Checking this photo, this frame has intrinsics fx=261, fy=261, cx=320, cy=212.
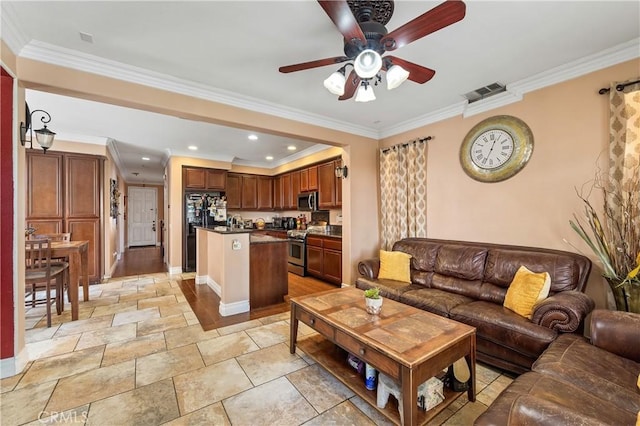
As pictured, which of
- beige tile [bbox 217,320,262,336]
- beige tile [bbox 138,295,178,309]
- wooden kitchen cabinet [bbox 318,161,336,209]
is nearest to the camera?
beige tile [bbox 217,320,262,336]

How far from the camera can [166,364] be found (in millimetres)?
2273

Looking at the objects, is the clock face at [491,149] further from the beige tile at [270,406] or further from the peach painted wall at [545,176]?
the beige tile at [270,406]

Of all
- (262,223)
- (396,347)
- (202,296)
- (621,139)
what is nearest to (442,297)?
(396,347)

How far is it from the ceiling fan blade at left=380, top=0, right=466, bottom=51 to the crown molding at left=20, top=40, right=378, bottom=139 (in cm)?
199

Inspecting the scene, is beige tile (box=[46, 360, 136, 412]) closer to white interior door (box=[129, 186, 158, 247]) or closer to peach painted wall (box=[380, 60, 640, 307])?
peach painted wall (box=[380, 60, 640, 307])

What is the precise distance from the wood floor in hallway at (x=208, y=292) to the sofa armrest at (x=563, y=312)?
2725 mm

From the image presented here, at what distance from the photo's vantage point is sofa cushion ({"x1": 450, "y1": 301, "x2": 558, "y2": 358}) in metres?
1.95

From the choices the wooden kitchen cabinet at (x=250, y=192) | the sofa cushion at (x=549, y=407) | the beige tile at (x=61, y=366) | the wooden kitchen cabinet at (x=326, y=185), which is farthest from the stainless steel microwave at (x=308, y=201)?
the sofa cushion at (x=549, y=407)

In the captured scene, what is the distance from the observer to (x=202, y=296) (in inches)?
162

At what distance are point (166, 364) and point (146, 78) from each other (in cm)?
272

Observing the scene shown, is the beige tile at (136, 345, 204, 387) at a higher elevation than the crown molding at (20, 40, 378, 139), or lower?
lower

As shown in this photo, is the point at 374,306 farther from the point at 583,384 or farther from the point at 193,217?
the point at 193,217

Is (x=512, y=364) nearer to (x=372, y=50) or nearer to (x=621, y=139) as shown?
(x=621, y=139)

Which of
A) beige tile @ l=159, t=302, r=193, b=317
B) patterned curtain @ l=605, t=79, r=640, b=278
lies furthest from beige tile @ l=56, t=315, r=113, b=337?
patterned curtain @ l=605, t=79, r=640, b=278
